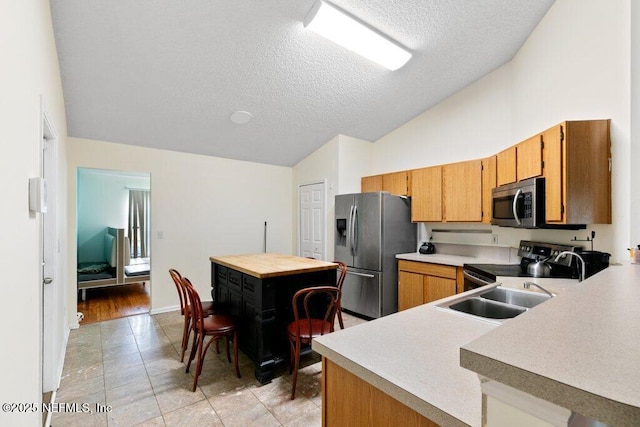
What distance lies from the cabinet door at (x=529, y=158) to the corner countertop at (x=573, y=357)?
6.17ft

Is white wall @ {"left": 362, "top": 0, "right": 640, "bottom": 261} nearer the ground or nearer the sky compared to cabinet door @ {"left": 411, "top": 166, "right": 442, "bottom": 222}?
nearer the sky

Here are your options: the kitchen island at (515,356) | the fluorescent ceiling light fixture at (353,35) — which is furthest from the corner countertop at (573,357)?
the fluorescent ceiling light fixture at (353,35)

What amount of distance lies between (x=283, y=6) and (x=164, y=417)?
305 centimetres

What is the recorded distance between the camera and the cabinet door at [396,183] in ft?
13.3

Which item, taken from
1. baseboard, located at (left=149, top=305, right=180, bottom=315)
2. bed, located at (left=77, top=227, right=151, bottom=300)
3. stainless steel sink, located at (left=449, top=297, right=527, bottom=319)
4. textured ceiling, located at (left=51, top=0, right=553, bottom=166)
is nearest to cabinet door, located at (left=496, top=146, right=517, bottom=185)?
textured ceiling, located at (left=51, top=0, right=553, bottom=166)

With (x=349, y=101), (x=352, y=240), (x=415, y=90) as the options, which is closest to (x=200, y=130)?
(x=349, y=101)

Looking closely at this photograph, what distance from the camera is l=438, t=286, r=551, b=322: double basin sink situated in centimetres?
163

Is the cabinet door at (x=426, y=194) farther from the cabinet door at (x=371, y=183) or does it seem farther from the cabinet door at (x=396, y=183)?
the cabinet door at (x=371, y=183)

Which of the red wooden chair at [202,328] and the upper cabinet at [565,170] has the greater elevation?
the upper cabinet at [565,170]

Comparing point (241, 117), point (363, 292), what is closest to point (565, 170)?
point (363, 292)

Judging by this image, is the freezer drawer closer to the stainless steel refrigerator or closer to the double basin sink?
the stainless steel refrigerator

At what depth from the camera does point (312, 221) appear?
193 inches

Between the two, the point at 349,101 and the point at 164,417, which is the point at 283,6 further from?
the point at 164,417

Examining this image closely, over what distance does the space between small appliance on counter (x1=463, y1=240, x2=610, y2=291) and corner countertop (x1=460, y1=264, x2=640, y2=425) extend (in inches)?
64.6
